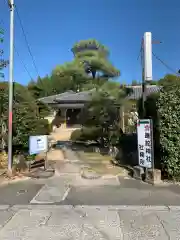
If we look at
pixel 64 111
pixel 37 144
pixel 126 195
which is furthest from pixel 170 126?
pixel 64 111

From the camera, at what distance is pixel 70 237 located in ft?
14.5

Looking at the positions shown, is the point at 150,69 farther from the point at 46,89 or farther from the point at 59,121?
the point at 46,89

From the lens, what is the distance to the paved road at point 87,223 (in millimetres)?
4465

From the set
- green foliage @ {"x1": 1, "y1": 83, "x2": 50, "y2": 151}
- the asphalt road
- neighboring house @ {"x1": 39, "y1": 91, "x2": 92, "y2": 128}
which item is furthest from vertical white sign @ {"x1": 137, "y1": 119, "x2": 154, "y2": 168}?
neighboring house @ {"x1": 39, "y1": 91, "x2": 92, "y2": 128}

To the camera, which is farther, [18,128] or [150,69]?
[18,128]

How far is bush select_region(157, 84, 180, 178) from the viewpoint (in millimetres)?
7672

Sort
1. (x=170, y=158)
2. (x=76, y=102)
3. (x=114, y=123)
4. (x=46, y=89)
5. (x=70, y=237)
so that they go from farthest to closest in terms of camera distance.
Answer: (x=46, y=89)
(x=76, y=102)
(x=114, y=123)
(x=170, y=158)
(x=70, y=237)

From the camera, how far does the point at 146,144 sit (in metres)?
8.28

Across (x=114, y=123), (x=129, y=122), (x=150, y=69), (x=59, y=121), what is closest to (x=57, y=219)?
(x=150, y=69)

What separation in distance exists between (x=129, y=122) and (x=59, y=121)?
36.2 feet

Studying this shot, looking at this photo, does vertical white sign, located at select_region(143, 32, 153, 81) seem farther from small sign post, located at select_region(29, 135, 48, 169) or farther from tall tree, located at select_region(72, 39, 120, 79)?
tall tree, located at select_region(72, 39, 120, 79)

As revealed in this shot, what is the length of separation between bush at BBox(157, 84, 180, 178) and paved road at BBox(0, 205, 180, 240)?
2.24 m

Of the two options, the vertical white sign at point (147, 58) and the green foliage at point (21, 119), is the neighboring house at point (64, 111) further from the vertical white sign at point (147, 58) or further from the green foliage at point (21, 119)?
the vertical white sign at point (147, 58)

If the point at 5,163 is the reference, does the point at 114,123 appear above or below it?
above
